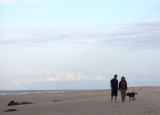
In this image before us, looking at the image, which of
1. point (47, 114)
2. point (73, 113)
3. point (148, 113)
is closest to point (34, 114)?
point (47, 114)

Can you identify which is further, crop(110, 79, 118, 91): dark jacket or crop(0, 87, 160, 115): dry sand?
crop(110, 79, 118, 91): dark jacket

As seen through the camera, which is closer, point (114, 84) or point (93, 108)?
point (93, 108)

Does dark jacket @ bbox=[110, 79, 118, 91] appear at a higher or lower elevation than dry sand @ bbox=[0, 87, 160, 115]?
higher

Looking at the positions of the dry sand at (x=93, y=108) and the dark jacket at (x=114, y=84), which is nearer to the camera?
the dry sand at (x=93, y=108)

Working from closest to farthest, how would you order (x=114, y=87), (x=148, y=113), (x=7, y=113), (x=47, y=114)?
(x=148, y=113), (x=47, y=114), (x=7, y=113), (x=114, y=87)

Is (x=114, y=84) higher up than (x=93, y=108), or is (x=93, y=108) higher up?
(x=114, y=84)

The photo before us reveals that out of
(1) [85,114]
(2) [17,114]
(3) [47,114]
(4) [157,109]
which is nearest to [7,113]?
(2) [17,114]

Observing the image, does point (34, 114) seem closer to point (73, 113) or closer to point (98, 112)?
point (73, 113)

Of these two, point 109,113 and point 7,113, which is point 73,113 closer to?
point 109,113

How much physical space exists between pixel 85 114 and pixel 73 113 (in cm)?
75

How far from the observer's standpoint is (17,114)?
1831 cm

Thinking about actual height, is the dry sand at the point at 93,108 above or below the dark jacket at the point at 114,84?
below

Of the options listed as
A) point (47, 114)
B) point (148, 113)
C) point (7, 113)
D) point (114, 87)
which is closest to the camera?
point (148, 113)

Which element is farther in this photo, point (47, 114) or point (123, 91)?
point (123, 91)
